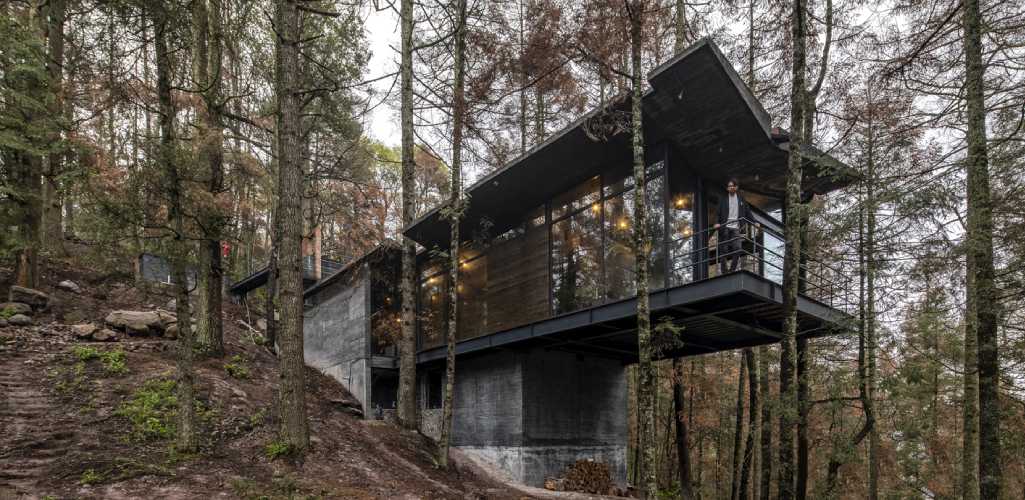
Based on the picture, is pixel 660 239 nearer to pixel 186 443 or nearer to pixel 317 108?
Answer: pixel 186 443

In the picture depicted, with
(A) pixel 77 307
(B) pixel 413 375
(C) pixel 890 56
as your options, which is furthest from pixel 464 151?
(A) pixel 77 307

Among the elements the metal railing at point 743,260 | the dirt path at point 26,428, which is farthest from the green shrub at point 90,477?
the metal railing at point 743,260

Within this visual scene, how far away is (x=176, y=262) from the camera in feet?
24.5

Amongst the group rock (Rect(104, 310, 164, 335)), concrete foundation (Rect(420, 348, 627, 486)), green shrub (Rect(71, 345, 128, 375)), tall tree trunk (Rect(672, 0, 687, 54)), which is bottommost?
concrete foundation (Rect(420, 348, 627, 486))

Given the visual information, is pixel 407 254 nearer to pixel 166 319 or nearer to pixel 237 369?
pixel 237 369

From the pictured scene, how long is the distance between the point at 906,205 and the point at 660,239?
130 inches

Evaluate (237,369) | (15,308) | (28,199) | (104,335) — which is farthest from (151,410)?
(28,199)

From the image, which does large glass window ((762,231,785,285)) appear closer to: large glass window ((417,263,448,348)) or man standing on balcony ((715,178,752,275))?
man standing on balcony ((715,178,752,275))

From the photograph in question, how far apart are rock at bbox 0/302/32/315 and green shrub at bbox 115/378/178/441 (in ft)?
15.8

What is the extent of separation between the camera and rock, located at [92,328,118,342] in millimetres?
11375

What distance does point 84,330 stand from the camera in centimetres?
1143

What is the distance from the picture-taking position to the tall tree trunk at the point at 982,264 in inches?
226

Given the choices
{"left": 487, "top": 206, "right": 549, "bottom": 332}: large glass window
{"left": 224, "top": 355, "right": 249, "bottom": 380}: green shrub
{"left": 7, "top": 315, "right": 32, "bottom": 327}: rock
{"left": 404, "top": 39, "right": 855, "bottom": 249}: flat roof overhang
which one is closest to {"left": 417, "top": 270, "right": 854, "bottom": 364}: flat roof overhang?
{"left": 487, "top": 206, "right": 549, "bottom": 332}: large glass window

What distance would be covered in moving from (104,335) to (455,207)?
8.73 meters
